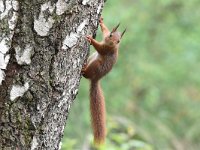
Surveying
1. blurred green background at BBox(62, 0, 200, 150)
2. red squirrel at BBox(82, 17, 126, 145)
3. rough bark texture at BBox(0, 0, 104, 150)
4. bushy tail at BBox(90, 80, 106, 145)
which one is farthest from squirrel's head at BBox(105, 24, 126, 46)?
blurred green background at BBox(62, 0, 200, 150)

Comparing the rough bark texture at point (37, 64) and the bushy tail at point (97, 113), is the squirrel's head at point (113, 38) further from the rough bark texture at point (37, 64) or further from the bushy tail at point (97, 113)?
the rough bark texture at point (37, 64)

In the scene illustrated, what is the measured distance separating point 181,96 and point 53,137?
5.77 metres

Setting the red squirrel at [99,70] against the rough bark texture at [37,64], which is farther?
the red squirrel at [99,70]

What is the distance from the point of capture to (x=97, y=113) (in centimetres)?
272

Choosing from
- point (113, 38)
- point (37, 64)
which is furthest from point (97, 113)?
point (37, 64)

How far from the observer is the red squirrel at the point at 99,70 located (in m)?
2.65

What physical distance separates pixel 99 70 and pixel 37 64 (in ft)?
2.81

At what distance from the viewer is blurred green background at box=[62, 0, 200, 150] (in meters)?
7.02

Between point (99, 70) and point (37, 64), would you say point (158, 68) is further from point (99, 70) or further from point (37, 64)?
point (37, 64)

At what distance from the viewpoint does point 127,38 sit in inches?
275

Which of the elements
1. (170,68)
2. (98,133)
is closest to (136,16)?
(170,68)

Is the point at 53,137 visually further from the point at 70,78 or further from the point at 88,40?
the point at 88,40

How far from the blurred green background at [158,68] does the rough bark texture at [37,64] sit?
438cm

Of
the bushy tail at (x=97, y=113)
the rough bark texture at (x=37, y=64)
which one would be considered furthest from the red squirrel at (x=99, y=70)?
the rough bark texture at (x=37, y=64)
